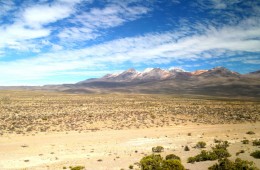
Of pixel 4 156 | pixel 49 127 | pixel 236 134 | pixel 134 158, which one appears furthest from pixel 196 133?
pixel 4 156

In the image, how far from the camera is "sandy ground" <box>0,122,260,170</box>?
21.2 meters

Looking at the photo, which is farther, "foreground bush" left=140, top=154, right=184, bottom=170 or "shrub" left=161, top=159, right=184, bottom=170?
"foreground bush" left=140, top=154, right=184, bottom=170

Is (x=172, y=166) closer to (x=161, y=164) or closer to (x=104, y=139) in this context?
(x=161, y=164)

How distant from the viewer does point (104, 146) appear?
91.6 feet

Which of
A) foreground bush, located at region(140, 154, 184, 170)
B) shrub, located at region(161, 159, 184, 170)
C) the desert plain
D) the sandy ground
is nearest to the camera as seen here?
shrub, located at region(161, 159, 184, 170)

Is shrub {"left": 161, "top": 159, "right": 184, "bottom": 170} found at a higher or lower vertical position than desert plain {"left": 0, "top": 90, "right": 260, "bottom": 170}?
higher

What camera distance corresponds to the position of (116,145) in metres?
28.4

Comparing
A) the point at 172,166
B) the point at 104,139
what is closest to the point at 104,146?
the point at 104,139

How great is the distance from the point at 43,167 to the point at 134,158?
23.1 ft

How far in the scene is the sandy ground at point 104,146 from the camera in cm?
2116

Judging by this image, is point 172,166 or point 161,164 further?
point 161,164

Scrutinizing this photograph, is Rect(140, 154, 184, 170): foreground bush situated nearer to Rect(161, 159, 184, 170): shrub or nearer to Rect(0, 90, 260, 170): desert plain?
Rect(161, 159, 184, 170): shrub

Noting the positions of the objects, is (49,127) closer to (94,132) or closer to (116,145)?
(94,132)

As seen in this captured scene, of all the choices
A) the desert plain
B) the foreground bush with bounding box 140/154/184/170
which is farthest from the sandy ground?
the foreground bush with bounding box 140/154/184/170
